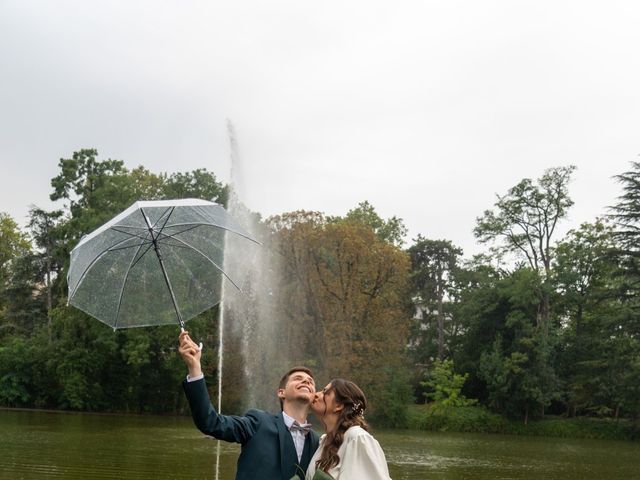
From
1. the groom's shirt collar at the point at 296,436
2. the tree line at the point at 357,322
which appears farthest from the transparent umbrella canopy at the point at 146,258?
the tree line at the point at 357,322

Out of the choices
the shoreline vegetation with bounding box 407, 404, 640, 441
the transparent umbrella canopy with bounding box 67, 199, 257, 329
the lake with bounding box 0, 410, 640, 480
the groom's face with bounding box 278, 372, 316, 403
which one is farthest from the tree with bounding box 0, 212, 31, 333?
the groom's face with bounding box 278, 372, 316, 403

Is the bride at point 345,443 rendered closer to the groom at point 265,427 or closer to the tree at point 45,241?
the groom at point 265,427

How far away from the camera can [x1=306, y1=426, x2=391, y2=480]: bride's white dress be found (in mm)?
3316

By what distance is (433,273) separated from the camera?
55656 mm

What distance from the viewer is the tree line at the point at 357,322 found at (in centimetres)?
3647

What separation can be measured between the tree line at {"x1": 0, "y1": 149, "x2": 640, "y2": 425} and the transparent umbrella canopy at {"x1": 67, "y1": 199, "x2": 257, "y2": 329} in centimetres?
3000

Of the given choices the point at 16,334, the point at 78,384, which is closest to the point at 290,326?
the point at 78,384

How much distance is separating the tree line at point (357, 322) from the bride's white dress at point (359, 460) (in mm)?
32152

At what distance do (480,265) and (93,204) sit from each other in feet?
80.2

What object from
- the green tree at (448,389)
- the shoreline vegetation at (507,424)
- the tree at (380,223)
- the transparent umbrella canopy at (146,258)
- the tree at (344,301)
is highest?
A: the tree at (380,223)

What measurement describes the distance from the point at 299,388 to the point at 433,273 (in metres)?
52.5

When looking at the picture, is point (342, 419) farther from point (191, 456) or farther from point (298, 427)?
point (191, 456)

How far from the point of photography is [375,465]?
3332 mm

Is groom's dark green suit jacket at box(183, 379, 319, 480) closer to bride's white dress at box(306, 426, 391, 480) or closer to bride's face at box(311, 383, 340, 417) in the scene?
bride's face at box(311, 383, 340, 417)
